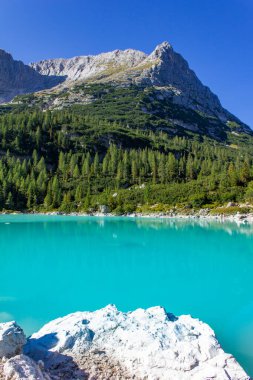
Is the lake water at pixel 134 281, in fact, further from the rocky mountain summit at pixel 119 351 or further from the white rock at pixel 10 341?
the white rock at pixel 10 341

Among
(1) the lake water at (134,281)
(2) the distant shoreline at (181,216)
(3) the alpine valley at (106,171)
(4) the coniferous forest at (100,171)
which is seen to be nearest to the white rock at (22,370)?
(1) the lake water at (134,281)

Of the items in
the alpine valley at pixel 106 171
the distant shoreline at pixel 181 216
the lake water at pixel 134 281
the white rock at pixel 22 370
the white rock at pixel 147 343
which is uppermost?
the alpine valley at pixel 106 171

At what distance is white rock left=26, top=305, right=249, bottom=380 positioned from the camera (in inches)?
309

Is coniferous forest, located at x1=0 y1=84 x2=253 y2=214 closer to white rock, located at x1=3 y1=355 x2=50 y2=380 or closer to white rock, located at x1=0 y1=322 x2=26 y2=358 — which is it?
white rock, located at x1=0 y1=322 x2=26 y2=358

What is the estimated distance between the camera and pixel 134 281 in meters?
17.6

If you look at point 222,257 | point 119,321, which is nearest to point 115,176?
point 222,257

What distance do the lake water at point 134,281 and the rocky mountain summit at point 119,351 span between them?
1.51 metres

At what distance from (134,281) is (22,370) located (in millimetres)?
11151

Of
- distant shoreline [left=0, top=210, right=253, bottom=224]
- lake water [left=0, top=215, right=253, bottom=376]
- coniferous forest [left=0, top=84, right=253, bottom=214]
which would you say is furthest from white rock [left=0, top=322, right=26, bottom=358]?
coniferous forest [left=0, top=84, right=253, bottom=214]

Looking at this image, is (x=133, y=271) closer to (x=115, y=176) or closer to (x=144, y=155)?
(x=115, y=176)

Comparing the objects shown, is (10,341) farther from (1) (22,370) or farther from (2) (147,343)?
(2) (147,343)

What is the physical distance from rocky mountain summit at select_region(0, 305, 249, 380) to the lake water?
1.51 m

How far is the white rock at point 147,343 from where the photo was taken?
25.7 feet

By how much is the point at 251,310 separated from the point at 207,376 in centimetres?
705
